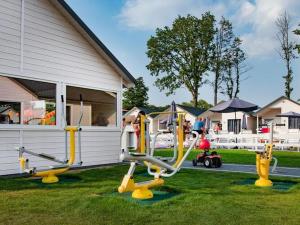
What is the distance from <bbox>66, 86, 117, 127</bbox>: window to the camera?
33.9 feet

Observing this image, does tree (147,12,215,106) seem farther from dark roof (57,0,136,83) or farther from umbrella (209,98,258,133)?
dark roof (57,0,136,83)

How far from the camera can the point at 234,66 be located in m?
43.7

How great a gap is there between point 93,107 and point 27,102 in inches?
83.3

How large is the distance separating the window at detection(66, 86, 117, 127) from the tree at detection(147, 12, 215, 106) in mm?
31374

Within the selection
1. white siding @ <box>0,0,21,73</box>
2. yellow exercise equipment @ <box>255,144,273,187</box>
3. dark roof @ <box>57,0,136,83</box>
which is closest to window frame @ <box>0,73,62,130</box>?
white siding @ <box>0,0,21,73</box>

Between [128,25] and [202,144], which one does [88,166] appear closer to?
[202,144]

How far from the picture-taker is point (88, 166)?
33.7 feet

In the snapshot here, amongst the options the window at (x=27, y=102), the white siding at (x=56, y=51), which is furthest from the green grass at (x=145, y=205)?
the white siding at (x=56, y=51)

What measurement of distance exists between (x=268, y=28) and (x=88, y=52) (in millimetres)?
29626

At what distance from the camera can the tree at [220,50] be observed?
1686 inches

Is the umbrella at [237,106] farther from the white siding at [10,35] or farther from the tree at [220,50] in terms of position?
the tree at [220,50]

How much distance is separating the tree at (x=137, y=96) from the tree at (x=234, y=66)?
59.8 ft

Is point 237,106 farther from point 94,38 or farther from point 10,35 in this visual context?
point 10,35

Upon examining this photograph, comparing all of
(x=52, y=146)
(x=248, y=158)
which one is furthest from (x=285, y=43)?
(x=52, y=146)
